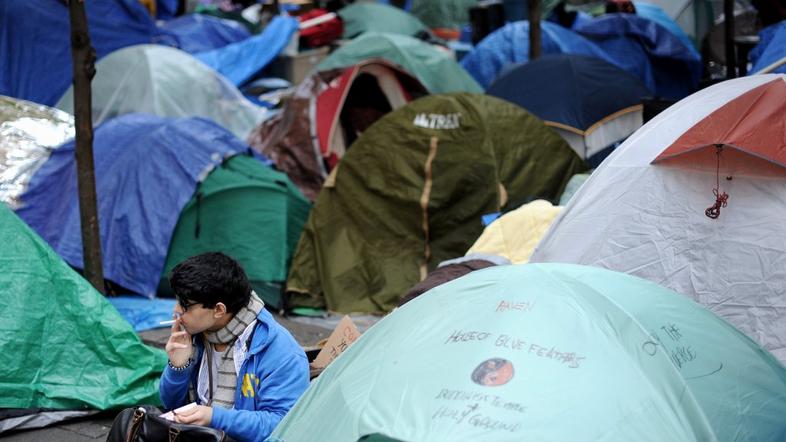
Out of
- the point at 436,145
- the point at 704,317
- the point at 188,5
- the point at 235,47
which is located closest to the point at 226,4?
the point at 188,5

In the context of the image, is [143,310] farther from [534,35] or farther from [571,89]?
[534,35]

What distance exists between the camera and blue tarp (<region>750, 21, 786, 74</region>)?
9.09 meters

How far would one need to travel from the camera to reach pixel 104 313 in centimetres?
616

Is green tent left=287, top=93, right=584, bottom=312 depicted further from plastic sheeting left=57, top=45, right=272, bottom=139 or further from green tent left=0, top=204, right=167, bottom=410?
plastic sheeting left=57, top=45, right=272, bottom=139

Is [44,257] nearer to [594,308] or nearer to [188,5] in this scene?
[594,308]

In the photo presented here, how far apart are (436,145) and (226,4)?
43.2 ft

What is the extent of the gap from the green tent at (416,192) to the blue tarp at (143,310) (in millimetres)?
962

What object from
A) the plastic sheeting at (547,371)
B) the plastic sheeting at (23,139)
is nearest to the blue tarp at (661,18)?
the plastic sheeting at (23,139)

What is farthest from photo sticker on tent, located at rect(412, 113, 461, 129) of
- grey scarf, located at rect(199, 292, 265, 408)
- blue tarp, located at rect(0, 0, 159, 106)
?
blue tarp, located at rect(0, 0, 159, 106)

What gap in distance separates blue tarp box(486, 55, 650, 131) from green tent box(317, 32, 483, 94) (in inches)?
35.6

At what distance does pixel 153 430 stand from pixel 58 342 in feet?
8.19

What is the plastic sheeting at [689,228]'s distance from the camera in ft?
17.6

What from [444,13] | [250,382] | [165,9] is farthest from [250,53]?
[250,382]

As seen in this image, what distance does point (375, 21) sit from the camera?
52.3 feet
